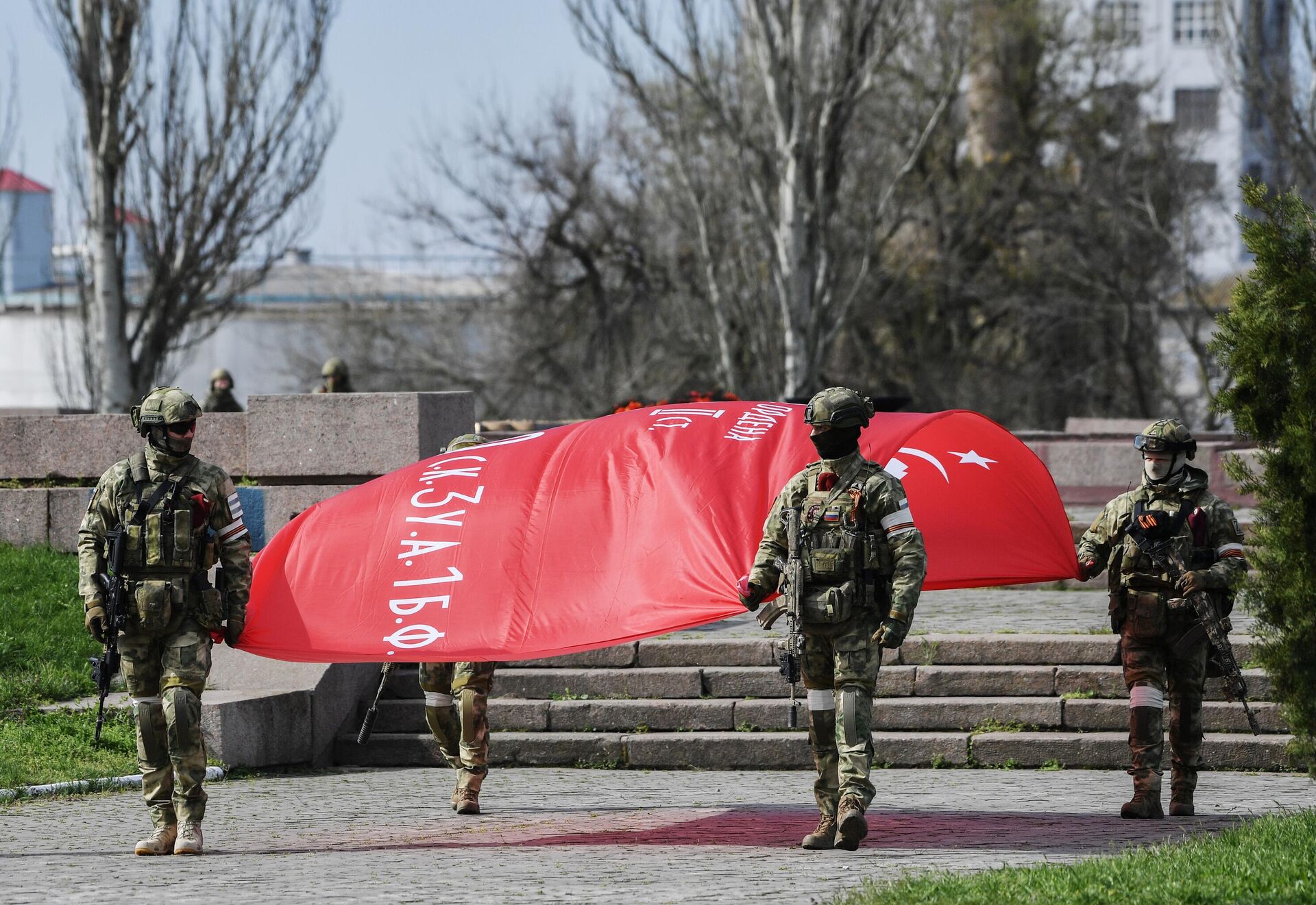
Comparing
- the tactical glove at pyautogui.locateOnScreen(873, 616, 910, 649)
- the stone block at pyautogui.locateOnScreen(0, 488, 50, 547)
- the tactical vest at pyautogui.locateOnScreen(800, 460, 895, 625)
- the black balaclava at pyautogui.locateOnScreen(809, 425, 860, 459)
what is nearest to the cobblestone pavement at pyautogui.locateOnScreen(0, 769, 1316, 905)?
the tactical glove at pyautogui.locateOnScreen(873, 616, 910, 649)

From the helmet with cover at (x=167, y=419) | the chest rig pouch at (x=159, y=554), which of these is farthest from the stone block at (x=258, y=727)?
the helmet with cover at (x=167, y=419)

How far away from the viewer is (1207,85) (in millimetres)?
68250

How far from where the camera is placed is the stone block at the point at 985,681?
36.1 ft

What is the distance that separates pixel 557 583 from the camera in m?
8.41

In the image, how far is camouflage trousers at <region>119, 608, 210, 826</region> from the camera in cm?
802

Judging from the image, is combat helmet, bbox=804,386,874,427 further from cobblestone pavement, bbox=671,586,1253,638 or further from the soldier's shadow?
cobblestone pavement, bbox=671,586,1253,638

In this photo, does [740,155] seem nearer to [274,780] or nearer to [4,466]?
[4,466]

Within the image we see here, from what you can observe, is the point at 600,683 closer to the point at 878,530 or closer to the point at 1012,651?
the point at 1012,651

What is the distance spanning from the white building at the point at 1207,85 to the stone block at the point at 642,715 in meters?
21.0

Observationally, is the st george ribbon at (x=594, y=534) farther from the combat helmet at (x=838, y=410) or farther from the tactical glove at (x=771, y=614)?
the combat helmet at (x=838, y=410)

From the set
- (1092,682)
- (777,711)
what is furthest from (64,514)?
(1092,682)

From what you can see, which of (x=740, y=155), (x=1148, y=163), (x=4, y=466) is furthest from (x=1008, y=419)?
(x=4, y=466)

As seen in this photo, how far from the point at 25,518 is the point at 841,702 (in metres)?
9.59

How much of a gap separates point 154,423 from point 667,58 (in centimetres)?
1885
